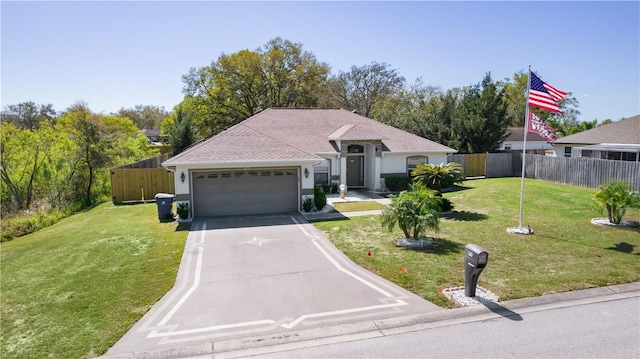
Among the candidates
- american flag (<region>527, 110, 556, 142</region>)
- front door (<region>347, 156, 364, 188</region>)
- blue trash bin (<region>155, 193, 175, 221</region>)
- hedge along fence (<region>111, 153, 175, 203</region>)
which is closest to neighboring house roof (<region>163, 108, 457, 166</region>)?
front door (<region>347, 156, 364, 188</region>)

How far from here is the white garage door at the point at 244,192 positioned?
1595 cm

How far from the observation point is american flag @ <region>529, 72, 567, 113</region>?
12.2m

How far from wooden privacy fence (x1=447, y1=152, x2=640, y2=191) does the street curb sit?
469 inches

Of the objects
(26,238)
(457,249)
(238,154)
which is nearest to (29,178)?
(26,238)

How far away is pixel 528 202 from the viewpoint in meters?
18.2

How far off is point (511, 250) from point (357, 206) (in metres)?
7.86

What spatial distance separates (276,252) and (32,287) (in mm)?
5786

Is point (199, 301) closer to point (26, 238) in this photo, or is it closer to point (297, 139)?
point (26, 238)

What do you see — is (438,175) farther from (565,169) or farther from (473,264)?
(565,169)

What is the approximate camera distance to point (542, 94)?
1225 centimetres

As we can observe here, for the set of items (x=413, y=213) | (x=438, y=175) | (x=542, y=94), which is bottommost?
(x=413, y=213)

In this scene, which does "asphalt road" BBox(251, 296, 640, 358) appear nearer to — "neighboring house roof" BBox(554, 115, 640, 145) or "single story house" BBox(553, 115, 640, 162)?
"single story house" BBox(553, 115, 640, 162)

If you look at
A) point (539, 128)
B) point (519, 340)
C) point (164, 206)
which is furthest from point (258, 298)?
point (539, 128)

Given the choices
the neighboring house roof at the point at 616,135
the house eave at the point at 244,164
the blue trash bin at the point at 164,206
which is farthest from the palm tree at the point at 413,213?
the neighboring house roof at the point at 616,135
